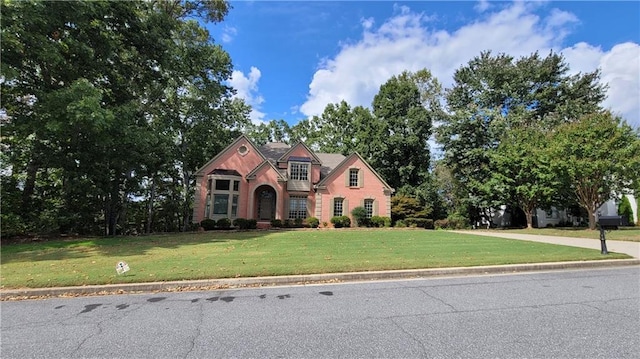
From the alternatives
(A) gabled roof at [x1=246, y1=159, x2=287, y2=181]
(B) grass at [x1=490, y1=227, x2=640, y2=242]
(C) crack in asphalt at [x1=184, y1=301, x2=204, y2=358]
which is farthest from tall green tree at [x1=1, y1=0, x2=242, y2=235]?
(B) grass at [x1=490, y1=227, x2=640, y2=242]

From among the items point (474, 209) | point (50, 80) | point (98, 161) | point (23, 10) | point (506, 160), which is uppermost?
point (23, 10)

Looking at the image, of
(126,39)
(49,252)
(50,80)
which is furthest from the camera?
(126,39)

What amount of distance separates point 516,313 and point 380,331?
2330 mm

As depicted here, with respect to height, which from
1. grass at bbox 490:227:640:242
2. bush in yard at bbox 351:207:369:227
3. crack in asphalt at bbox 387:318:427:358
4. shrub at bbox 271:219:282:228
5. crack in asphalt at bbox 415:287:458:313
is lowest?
crack in asphalt at bbox 387:318:427:358

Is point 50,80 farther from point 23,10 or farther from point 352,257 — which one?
point 352,257

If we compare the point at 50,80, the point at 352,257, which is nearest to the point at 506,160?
the point at 352,257

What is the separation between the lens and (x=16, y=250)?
12391 millimetres

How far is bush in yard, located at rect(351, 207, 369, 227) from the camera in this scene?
85.8ft

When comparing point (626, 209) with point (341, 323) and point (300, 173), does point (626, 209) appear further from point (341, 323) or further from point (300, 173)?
point (341, 323)

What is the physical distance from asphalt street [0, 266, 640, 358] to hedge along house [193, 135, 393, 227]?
62.6ft

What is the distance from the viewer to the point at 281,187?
26.1m

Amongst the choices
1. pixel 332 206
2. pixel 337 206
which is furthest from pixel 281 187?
pixel 337 206

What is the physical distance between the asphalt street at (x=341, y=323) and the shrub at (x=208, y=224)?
56.9 ft

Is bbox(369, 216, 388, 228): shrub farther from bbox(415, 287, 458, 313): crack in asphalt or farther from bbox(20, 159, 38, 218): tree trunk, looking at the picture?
bbox(20, 159, 38, 218): tree trunk
